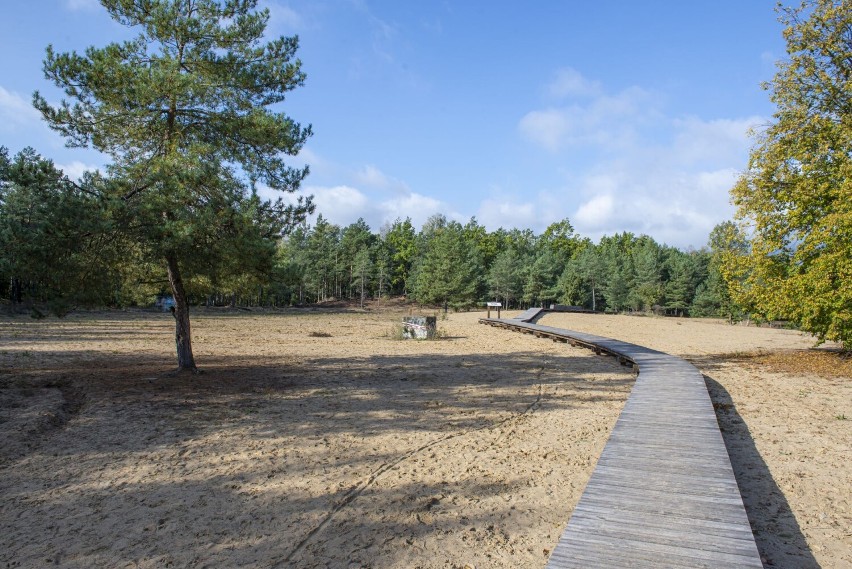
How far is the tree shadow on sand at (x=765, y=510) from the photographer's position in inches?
193

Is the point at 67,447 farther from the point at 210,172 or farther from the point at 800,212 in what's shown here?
the point at 800,212

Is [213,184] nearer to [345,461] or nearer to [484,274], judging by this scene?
[345,461]

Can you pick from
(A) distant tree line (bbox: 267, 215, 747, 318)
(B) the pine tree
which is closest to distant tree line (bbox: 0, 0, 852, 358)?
(B) the pine tree

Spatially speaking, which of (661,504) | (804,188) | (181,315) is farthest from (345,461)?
(804,188)

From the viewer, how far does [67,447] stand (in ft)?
25.7

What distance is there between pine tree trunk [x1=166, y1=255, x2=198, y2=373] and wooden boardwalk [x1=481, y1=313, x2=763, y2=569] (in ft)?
33.1

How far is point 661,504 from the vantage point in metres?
5.11

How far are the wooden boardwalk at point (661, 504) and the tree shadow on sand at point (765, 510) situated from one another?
522 millimetres

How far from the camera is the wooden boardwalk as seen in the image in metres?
4.17

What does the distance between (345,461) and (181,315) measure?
7.76 metres

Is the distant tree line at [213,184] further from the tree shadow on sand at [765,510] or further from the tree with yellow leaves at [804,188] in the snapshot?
the tree shadow on sand at [765,510]

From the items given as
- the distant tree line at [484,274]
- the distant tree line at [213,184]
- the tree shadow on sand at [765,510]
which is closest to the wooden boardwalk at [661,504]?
the tree shadow on sand at [765,510]

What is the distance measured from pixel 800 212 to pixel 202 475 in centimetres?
1842

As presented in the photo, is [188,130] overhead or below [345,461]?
overhead
